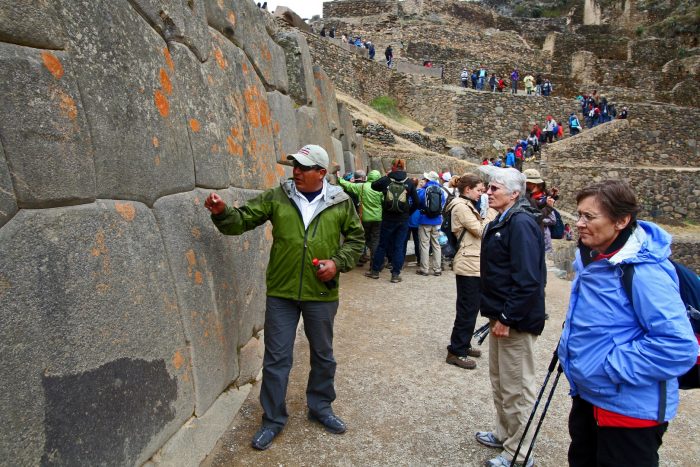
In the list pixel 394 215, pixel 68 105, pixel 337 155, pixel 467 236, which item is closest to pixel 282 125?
pixel 467 236

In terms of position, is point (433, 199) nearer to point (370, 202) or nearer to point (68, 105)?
point (370, 202)

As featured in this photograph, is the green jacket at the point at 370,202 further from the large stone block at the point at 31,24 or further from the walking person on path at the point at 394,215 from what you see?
the large stone block at the point at 31,24

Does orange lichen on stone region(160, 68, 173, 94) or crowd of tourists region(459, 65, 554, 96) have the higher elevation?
crowd of tourists region(459, 65, 554, 96)

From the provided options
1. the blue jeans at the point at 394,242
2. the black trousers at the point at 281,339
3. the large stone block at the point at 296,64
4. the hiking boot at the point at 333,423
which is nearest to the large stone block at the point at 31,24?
the black trousers at the point at 281,339

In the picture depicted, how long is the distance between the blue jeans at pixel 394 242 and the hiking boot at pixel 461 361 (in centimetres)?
333

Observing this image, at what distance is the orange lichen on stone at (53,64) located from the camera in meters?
2.04

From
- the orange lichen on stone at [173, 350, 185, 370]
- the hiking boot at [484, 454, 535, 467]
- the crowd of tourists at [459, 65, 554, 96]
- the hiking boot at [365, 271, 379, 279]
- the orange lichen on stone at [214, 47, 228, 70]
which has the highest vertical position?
the crowd of tourists at [459, 65, 554, 96]

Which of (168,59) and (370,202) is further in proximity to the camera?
(370,202)

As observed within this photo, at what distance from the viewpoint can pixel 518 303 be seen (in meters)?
3.26

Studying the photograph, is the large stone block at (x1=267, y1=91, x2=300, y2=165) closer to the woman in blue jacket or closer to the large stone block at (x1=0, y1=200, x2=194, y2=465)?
the large stone block at (x1=0, y1=200, x2=194, y2=465)

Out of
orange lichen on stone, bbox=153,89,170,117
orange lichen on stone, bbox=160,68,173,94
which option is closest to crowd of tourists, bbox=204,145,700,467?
orange lichen on stone, bbox=153,89,170,117

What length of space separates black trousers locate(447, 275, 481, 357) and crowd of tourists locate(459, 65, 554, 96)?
29.2m

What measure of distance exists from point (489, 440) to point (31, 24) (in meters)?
3.43

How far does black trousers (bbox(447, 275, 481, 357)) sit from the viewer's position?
16.5ft
